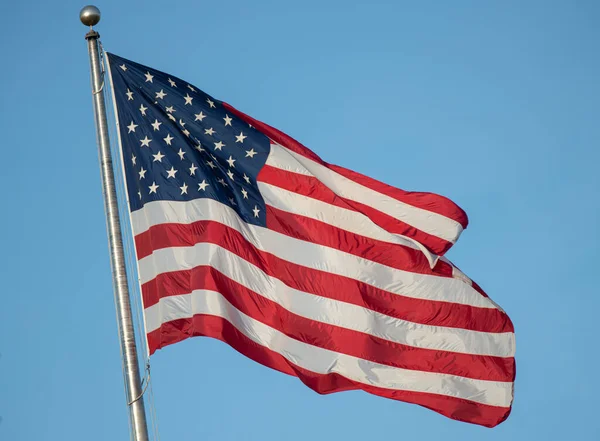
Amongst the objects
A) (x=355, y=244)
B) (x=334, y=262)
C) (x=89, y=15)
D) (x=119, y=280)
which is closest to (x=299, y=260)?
(x=334, y=262)

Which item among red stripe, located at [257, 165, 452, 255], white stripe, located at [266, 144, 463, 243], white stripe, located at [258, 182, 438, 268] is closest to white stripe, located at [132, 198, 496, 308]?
white stripe, located at [258, 182, 438, 268]

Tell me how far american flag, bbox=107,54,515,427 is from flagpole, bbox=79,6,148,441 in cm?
169

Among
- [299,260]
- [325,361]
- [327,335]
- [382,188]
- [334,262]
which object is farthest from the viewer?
[382,188]

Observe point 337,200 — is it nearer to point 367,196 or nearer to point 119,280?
point 367,196

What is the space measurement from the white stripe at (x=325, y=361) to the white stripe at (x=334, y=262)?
54.5 inches

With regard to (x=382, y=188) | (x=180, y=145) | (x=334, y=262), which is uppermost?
(x=180, y=145)

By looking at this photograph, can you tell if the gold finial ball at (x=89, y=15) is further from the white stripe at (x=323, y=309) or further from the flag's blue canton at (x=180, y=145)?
the white stripe at (x=323, y=309)

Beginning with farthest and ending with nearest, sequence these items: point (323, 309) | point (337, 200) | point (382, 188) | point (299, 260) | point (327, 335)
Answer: point (382, 188), point (337, 200), point (299, 260), point (323, 309), point (327, 335)

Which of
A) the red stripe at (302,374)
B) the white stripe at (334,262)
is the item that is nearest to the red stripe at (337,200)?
the white stripe at (334,262)

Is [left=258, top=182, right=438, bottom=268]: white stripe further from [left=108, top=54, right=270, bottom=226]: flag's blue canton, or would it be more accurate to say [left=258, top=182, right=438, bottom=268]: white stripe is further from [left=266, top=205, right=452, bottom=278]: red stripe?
[left=108, top=54, right=270, bottom=226]: flag's blue canton

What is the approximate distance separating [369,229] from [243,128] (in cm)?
293

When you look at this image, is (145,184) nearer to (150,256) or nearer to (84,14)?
(150,256)

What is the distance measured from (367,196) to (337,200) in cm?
57

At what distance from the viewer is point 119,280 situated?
15.3 m
